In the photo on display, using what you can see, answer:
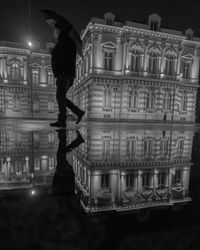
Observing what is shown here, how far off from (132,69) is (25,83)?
10.4 m

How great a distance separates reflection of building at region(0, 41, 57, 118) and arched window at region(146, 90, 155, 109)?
9760 mm

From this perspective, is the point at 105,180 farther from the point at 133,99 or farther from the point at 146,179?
the point at 133,99

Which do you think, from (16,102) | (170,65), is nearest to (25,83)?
(16,102)

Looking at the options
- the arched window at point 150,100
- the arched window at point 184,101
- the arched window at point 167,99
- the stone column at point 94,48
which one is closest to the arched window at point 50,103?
the stone column at point 94,48

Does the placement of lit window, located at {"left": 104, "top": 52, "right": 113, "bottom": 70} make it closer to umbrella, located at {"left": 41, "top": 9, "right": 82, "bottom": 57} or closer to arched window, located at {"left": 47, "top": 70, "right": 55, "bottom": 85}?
arched window, located at {"left": 47, "top": 70, "right": 55, "bottom": 85}

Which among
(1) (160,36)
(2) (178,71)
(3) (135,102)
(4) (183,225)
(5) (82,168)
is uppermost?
(1) (160,36)

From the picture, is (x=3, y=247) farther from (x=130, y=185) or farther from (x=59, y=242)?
(x=130, y=185)

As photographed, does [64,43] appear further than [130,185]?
Yes

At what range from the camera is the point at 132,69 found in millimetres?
12453

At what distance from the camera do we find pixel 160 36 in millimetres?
12523

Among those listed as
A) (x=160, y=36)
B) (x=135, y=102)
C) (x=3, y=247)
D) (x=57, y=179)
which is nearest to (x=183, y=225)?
(x=3, y=247)

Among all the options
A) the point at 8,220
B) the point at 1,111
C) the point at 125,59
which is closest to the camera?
the point at 8,220

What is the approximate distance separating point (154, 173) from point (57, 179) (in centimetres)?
74

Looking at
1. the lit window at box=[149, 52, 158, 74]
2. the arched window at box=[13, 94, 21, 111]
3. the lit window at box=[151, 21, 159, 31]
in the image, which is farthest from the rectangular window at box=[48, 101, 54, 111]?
the lit window at box=[151, 21, 159, 31]
